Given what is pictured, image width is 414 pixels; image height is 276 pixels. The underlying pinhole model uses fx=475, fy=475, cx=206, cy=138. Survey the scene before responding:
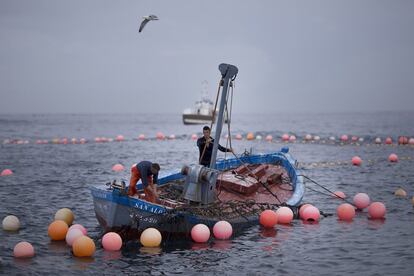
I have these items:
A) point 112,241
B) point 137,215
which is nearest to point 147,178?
point 137,215

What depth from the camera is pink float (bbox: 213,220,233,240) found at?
13516 mm

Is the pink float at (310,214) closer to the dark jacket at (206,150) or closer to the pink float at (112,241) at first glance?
the dark jacket at (206,150)

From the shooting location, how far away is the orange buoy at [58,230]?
13508 mm

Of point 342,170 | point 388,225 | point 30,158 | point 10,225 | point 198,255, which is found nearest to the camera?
point 198,255

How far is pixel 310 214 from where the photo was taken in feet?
53.4

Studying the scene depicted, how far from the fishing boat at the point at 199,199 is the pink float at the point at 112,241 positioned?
65 cm

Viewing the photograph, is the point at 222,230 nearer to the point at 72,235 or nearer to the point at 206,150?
the point at 206,150

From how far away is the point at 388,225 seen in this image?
53.6 ft

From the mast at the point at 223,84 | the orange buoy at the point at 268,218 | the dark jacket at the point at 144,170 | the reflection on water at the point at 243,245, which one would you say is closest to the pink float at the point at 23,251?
the reflection on water at the point at 243,245

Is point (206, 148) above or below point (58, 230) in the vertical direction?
above

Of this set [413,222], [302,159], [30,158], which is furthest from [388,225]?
[30,158]

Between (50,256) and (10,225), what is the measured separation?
10.5ft

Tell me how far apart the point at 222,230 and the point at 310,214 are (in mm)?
4116

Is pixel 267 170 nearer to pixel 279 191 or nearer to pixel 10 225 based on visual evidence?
pixel 279 191
